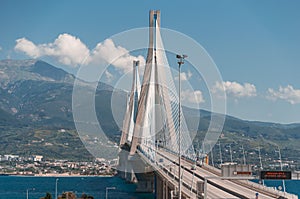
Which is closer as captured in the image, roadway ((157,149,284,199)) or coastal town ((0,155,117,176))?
roadway ((157,149,284,199))

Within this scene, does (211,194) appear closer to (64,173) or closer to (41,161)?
(64,173)

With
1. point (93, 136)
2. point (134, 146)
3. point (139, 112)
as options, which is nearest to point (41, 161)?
point (93, 136)

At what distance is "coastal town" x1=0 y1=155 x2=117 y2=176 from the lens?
164238 millimetres

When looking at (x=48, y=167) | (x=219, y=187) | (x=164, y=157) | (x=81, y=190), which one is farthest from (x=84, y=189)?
(x=48, y=167)

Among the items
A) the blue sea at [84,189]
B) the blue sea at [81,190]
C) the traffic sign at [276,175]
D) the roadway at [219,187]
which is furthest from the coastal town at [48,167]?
the traffic sign at [276,175]

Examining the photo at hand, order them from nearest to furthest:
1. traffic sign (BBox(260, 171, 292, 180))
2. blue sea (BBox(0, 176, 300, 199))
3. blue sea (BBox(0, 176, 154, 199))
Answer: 1. traffic sign (BBox(260, 171, 292, 180))
2. blue sea (BBox(0, 176, 300, 199))
3. blue sea (BBox(0, 176, 154, 199))

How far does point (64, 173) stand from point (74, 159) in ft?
113

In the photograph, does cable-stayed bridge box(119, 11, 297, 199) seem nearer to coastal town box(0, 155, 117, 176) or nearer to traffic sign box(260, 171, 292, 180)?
traffic sign box(260, 171, 292, 180)

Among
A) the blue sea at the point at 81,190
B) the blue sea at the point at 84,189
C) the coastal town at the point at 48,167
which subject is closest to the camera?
the blue sea at the point at 84,189

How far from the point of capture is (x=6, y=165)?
613ft

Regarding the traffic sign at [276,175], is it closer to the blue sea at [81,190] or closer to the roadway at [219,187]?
the roadway at [219,187]

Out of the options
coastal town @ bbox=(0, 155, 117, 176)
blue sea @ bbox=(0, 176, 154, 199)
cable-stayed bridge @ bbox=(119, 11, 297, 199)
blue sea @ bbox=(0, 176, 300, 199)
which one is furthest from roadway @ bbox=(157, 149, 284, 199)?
coastal town @ bbox=(0, 155, 117, 176)

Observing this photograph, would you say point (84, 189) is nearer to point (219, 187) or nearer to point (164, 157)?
point (164, 157)

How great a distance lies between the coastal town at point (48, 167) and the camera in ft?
539
